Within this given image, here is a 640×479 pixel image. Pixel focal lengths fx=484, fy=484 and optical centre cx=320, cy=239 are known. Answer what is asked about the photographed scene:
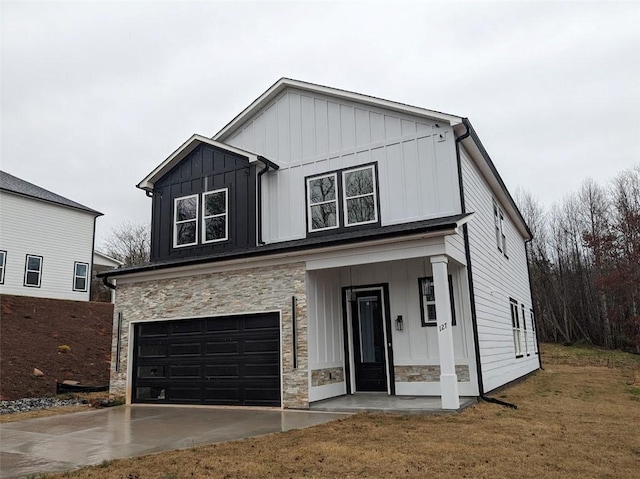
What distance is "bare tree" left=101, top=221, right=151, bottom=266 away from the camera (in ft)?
131

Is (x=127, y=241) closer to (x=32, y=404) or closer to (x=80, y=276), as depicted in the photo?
(x=80, y=276)

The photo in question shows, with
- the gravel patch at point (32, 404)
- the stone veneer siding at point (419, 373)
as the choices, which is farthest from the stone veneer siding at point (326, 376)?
the gravel patch at point (32, 404)

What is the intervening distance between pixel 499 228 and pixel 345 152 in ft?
20.6

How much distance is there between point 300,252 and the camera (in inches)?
406

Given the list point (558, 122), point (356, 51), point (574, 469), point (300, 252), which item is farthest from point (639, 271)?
point (574, 469)

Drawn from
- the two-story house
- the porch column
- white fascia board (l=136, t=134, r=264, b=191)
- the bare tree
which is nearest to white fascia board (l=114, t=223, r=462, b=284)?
the two-story house

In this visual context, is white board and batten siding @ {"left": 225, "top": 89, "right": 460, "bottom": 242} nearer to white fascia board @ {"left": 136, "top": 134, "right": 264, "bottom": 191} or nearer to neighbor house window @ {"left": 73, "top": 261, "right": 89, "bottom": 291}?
white fascia board @ {"left": 136, "top": 134, "right": 264, "bottom": 191}

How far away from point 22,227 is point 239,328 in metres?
16.5

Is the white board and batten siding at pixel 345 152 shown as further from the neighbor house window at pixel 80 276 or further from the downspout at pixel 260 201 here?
the neighbor house window at pixel 80 276

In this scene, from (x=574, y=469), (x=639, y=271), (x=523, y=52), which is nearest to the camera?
(x=574, y=469)

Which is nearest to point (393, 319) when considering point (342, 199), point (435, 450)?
point (342, 199)

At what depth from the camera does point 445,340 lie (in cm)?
868

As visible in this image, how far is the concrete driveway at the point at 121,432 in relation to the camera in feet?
20.3

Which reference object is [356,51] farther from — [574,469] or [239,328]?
[574,469]
